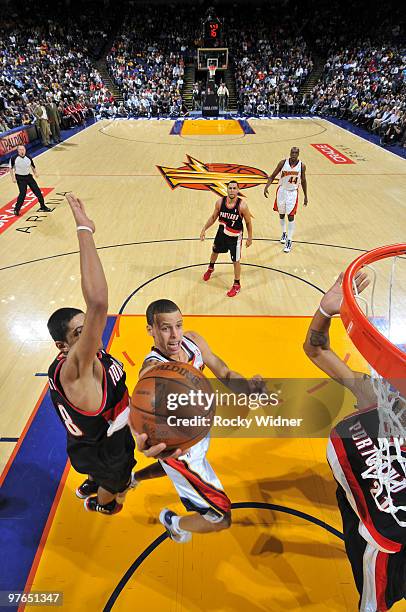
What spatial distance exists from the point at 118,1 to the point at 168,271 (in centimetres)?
3093

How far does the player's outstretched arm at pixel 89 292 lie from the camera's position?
70.4 inches

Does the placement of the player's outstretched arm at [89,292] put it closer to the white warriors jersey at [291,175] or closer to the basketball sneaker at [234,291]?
the basketball sneaker at [234,291]

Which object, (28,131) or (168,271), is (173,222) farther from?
(28,131)

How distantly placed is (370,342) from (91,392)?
149 centimetres

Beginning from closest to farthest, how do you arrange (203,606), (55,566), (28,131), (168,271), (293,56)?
(203,606) → (55,566) → (168,271) → (28,131) → (293,56)

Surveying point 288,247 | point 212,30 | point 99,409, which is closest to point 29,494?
point 99,409

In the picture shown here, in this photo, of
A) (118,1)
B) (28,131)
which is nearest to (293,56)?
(118,1)

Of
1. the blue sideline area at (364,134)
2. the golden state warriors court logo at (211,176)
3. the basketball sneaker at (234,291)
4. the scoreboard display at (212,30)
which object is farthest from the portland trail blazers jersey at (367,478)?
the scoreboard display at (212,30)

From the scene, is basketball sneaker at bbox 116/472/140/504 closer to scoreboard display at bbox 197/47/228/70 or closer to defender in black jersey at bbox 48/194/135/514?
defender in black jersey at bbox 48/194/135/514

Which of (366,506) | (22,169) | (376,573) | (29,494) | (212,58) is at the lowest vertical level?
(29,494)

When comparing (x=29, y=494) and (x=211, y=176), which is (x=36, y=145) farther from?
(x=29, y=494)

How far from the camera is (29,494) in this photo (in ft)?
10.7

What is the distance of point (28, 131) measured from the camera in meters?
14.7

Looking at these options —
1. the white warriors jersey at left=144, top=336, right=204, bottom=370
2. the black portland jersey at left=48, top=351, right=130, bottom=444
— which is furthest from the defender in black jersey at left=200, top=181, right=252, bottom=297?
the black portland jersey at left=48, top=351, right=130, bottom=444
